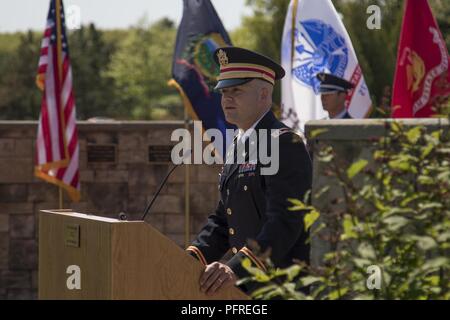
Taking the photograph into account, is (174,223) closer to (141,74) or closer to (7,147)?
(7,147)

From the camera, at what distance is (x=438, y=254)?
288 centimetres

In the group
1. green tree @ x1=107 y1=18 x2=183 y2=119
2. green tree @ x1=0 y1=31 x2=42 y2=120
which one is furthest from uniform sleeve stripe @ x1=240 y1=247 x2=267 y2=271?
green tree @ x1=107 y1=18 x2=183 y2=119

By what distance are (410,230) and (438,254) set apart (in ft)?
0.33

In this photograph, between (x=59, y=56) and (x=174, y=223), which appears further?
(x=174, y=223)

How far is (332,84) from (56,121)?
11.6 feet

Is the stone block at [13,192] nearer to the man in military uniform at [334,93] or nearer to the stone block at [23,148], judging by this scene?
the stone block at [23,148]

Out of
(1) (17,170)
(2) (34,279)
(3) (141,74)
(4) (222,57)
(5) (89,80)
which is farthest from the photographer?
(3) (141,74)

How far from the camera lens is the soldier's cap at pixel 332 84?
8.62 meters

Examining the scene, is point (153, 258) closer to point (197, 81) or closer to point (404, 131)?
point (404, 131)

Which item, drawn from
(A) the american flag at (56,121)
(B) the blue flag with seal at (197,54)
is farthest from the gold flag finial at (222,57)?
(A) the american flag at (56,121)

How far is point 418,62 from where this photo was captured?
8312mm

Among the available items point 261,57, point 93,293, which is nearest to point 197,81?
point 261,57

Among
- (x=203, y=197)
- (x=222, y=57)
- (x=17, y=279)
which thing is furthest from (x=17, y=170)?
(x=222, y=57)
